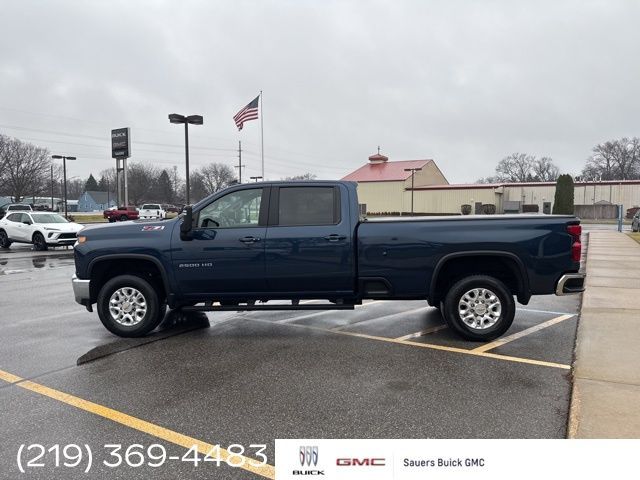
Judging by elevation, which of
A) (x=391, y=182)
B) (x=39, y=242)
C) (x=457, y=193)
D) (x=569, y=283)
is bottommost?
(x=39, y=242)

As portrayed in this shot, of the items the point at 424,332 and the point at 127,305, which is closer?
the point at 127,305

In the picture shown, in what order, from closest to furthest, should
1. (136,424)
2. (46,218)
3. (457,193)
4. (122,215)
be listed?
1. (136,424)
2. (46,218)
3. (122,215)
4. (457,193)

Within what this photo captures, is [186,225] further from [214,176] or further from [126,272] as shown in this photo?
[214,176]

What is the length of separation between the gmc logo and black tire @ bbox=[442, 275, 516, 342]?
3572 mm

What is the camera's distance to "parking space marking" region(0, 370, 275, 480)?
10.4ft

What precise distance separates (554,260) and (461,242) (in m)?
1.11

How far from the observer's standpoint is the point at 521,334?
632cm

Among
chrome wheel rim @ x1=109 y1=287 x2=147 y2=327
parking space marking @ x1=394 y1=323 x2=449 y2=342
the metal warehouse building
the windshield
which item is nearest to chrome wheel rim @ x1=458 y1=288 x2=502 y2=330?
parking space marking @ x1=394 y1=323 x2=449 y2=342

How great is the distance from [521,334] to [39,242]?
62.9 feet

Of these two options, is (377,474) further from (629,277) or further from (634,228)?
(634,228)

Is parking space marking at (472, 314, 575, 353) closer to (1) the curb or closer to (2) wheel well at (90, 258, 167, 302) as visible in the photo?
(1) the curb

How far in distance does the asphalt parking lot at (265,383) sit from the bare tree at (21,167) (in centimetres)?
7770

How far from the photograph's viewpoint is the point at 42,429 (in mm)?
3691

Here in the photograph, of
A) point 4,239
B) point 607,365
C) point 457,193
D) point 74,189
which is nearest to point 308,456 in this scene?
point 607,365
